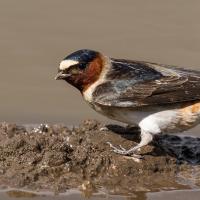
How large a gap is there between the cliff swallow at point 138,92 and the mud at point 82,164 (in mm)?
185

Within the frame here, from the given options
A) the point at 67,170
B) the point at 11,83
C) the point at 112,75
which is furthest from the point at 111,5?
the point at 67,170

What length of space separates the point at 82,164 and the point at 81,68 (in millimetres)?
954

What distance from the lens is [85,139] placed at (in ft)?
27.6

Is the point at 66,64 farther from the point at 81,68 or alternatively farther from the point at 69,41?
the point at 69,41

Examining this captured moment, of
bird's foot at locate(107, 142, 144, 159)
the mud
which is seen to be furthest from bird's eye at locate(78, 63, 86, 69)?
bird's foot at locate(107, 142, 144, 159)

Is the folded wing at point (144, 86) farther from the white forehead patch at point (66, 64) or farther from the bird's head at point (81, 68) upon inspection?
the white forehead patch at point (66, 64)

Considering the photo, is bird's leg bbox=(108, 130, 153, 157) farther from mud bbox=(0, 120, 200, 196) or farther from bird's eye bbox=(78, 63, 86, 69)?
bird's eye bbox=(78, 63, 86, 69)

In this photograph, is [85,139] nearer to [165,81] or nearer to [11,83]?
[165,81]

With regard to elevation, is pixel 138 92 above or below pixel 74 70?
below

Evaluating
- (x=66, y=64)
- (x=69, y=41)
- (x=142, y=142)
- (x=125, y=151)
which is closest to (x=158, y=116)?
(x=142, y=142)

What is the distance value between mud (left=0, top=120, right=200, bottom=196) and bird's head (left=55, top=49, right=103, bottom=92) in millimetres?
424

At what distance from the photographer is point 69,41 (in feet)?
38.5

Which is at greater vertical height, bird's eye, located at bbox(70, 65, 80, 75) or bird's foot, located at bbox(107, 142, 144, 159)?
bird's eye, located at bbox(70, 65, 80, 75)

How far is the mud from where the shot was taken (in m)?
7.82
